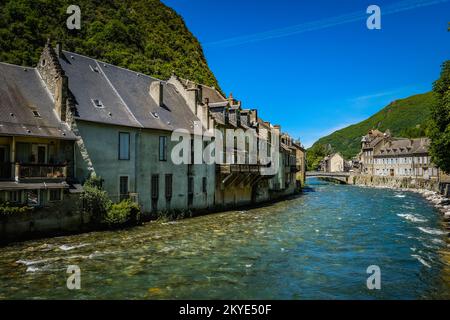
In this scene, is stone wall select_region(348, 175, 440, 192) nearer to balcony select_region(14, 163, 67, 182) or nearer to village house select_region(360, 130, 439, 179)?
village house select_region(360, 130, 439, 179)

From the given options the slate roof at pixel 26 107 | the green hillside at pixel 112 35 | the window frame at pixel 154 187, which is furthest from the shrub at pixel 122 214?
the green hillside at pixel 112 35

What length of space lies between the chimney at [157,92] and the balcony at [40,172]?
1419 centimetres

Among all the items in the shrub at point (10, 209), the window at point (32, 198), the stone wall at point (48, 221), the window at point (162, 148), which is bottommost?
the stone wall at point (48, 221)

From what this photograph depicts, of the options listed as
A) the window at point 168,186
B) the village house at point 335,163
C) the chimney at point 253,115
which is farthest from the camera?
the village house at point 335,163

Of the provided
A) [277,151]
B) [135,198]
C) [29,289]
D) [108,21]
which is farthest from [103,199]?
[108,21]

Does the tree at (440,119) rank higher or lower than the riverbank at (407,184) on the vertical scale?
higher

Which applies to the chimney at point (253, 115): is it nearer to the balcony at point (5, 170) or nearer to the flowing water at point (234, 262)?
the flowing water at point (234, 262)

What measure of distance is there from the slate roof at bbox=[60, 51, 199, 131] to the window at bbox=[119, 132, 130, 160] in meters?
0.92

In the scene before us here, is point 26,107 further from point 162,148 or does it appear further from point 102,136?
point 162,148

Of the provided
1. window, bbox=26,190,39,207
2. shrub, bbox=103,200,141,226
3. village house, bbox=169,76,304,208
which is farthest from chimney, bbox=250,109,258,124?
window, bbox=26,190,39,207

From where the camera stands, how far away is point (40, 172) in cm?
2233

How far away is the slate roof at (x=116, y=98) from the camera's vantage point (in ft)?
90.3

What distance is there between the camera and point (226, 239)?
2342cm
